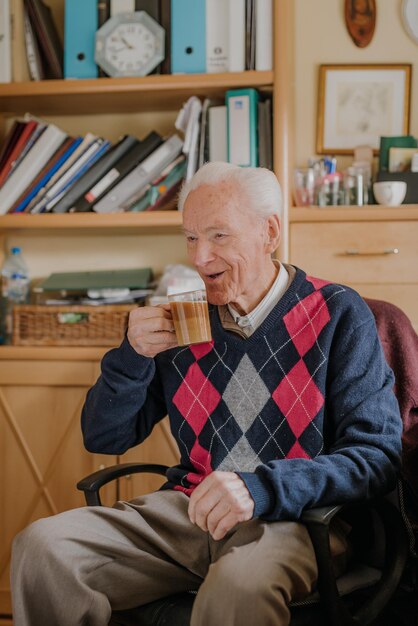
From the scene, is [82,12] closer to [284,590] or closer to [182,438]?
[182,438]

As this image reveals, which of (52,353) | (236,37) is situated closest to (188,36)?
(236,37)

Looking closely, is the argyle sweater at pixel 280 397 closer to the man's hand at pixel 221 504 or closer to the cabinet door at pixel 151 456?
the man's hand at pixel 221 504

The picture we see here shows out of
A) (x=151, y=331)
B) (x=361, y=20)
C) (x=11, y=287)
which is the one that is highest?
(x=361, y=20)

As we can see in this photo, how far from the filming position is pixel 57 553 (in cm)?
153

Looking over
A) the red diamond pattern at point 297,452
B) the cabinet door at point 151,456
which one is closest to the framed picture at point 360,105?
the cabinet door at point 151,456

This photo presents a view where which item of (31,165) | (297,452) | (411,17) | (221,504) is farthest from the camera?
(411,17)

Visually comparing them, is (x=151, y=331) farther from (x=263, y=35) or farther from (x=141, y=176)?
(x=263, y=35)

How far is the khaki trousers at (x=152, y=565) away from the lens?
1357 mm

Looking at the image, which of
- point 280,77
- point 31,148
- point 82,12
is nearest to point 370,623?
point 280,77

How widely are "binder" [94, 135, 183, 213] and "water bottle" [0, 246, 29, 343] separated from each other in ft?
1.46

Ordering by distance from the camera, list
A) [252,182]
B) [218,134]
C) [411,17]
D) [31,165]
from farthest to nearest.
A: [411,17]
[31,165]
[218,134]
[252,182]

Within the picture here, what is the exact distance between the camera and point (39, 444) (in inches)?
103

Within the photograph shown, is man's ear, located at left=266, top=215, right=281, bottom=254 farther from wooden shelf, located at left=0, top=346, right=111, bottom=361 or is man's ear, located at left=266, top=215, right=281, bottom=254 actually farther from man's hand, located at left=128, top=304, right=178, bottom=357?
wooden shelf, located at left=0, top=346, right=111, bottom=361

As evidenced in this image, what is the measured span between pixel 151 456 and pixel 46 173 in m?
1.01
